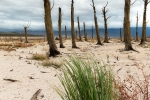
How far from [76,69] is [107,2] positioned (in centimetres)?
2612

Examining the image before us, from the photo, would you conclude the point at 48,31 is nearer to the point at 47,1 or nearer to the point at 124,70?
the point at 47,1

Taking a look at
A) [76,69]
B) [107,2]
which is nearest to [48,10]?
[76,69]

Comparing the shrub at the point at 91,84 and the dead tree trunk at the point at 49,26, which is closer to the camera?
the shrub at the point at 91,84

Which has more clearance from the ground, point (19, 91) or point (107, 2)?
point (107, 2)

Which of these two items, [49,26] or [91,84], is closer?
[91,84]

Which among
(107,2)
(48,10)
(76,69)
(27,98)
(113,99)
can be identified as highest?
(107,2)

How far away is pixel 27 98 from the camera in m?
6.03

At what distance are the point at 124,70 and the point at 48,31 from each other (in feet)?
19.9

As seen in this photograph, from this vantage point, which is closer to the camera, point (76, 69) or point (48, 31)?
point (76, 69)

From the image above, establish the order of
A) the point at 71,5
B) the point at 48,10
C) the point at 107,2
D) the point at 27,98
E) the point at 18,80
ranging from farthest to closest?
the point at 107,2
the point at 71,5
the point at 48,10
the point at 18,80
the point at 27,98

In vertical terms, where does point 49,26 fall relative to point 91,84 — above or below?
above

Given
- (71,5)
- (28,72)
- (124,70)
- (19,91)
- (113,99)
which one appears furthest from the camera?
(71,5)

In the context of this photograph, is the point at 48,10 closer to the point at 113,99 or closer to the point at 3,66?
the point at 3,66

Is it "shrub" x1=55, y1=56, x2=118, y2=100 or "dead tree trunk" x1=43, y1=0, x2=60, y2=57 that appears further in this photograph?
"dead tree trunk" x1=43, y1=0, x2=60, y2=57
